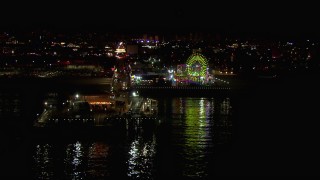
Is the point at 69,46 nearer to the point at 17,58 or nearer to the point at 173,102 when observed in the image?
the point at 17,58

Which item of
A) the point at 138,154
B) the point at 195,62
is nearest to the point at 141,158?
the point at 138,154

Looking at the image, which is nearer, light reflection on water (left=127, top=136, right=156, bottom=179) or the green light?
light reflection on water (left=127, top=136, right=156, bottom=179)

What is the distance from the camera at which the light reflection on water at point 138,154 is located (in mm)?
8758

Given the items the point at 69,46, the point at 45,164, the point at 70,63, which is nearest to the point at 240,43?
the point at 69,46

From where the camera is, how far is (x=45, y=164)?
9.16 meters

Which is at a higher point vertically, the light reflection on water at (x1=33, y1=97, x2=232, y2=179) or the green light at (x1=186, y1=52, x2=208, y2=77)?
the green light at (x1=186, y1=52, x2=208, y2=77)

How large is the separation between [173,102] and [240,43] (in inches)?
1466

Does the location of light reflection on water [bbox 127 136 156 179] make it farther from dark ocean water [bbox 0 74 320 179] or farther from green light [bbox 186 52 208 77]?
green light [bbox 186 52 208 77]

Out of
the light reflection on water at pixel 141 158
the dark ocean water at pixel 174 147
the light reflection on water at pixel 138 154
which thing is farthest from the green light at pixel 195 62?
the light reflection on water at pixel 141 158

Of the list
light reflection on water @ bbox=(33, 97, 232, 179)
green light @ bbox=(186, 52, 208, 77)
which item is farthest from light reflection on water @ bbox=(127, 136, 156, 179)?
green light @ bbox=(186, 52, 208, 77)

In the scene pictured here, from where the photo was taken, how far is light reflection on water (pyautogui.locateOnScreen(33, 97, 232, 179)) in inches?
345

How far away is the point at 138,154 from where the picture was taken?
9.91 m

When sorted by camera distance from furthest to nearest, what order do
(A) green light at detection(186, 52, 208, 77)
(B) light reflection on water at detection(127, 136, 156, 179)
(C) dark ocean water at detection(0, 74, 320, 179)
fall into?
(A) green light at detection(186, 52, 208, 77) → (C) dark ocean water at detection(0, 74, 320, 179) → (B) light reflection on water at detection(127, 136, 156, 179)

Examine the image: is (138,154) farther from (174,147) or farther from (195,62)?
(195,62)
